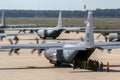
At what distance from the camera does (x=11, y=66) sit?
4769 cm

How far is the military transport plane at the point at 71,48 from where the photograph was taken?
140ft

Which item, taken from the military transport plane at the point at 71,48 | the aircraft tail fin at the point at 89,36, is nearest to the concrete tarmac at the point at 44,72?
the military transport plane at the point at 71,48

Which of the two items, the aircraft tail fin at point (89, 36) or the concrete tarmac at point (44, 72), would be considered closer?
the concrete tarmac at point (44, 72)

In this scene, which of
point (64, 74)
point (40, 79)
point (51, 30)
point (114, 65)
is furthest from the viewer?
point (51, 30)

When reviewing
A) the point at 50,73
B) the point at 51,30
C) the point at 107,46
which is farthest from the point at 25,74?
the point at 51,30

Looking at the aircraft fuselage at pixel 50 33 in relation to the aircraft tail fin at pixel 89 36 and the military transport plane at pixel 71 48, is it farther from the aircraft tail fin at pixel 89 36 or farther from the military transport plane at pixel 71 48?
the aircraft tail fin at pixel 89 36

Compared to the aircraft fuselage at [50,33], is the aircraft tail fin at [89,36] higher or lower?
higher

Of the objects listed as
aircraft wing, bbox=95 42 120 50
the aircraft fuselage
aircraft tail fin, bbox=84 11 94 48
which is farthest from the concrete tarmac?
the aircraft fuselage

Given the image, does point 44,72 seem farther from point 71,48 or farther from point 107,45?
point 107,45

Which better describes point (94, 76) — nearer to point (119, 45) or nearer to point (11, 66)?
point (119, 45)

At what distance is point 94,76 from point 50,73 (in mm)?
4632

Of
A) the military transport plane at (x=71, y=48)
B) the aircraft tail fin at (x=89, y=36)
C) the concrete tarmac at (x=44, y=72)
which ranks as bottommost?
the concrete tarmac at (x=44, y=72)

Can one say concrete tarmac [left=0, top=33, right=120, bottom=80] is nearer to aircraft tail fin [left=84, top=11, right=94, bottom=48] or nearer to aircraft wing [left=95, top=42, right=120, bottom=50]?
aircraft wing [left=95, top=42, right=120, bottom=50]

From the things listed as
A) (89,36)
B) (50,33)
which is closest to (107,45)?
(89,36)
